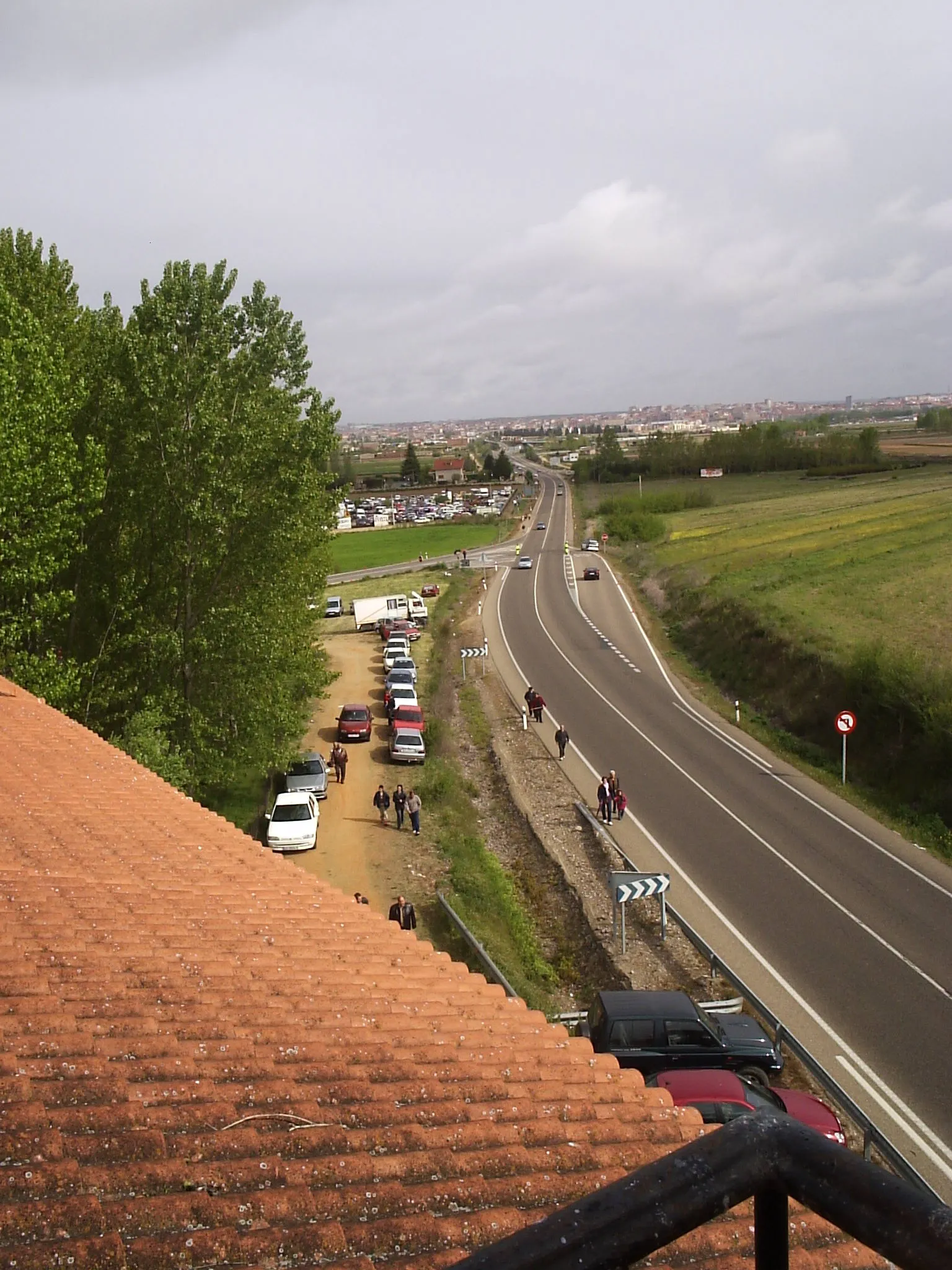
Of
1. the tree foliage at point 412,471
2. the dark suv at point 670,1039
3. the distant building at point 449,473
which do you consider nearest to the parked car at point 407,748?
the dark suv at point 670,1039

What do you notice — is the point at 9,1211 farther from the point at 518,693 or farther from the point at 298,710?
the point at 518,693

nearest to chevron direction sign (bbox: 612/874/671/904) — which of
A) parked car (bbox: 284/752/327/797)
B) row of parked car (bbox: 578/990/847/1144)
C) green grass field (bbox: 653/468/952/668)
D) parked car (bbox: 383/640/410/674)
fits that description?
row of parked car (bbox: 578/990/847/1144)

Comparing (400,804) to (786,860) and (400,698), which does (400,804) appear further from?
(400,698)

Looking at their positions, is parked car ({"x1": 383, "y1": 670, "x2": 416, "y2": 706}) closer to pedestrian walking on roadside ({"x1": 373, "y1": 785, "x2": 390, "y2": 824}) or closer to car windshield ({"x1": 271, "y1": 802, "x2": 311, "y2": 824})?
pedestrian walking on roadside ({"x1": 373, "y1": 785, "x2": 390, "y2": 824})

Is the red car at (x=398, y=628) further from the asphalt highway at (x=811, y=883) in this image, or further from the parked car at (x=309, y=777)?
the parked car at (x=309, y=777)

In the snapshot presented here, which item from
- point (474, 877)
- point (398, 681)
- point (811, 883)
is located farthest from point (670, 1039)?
point (398, 681)
